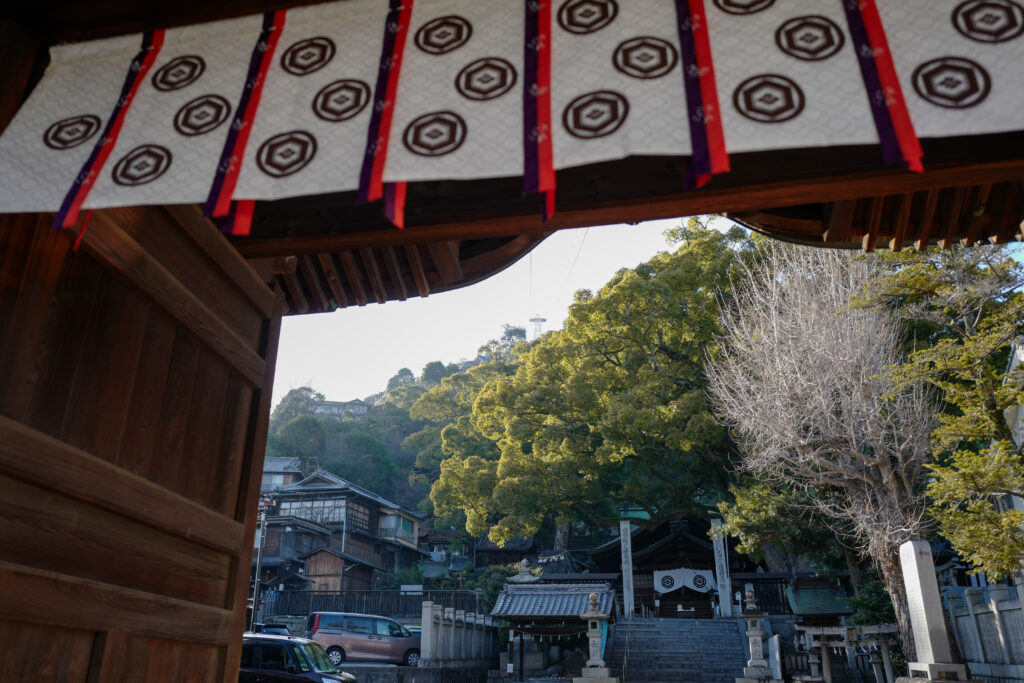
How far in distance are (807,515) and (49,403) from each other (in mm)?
20912

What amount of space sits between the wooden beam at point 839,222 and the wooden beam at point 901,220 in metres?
0.20

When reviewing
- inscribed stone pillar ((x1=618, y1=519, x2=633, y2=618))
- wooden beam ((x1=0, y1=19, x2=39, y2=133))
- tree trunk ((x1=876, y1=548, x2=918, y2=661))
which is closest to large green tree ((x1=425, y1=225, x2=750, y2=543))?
inscribed stone pillar ((x1=618, y1=519, x2=633, y2=618))

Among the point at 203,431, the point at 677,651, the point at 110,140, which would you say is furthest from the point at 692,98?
the point at 677,651

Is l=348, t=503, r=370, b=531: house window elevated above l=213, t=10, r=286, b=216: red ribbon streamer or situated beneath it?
elevated above

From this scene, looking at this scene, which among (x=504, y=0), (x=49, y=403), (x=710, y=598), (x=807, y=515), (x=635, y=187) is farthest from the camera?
(x=710, y=598)

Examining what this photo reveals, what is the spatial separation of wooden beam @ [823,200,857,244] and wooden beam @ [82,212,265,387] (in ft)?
10.1

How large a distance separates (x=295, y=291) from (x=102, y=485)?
2.06 metres

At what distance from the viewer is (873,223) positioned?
3525 millimetres

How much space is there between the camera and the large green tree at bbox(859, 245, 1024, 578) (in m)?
8.94

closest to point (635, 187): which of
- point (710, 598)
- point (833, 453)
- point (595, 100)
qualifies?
point (595, 100)

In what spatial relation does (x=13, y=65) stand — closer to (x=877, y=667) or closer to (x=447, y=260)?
(x=447, y=260)

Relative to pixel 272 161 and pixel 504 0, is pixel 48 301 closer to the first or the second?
pixel 272 161

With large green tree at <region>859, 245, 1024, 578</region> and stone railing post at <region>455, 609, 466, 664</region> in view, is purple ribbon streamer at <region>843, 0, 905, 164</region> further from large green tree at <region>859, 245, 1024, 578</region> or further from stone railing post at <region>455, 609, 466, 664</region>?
stone railing post at <region>455, 609, 466, 664</region>

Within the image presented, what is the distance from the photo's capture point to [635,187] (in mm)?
3029
